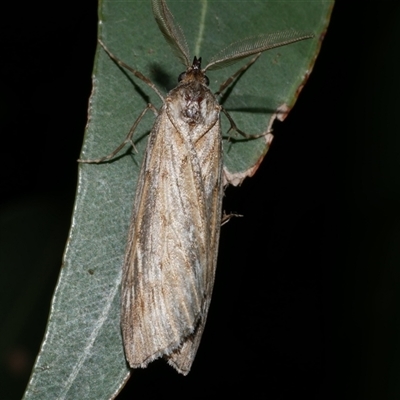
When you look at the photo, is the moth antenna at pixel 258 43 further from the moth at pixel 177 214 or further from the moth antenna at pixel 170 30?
the moth antenna at pixel 170 30

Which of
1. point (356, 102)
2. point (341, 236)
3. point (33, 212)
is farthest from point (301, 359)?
point (33, 212)

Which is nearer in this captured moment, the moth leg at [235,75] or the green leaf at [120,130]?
the green leaf at [120,130]

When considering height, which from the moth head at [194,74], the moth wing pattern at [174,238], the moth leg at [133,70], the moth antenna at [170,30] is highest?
the moth antenna at [170,30]

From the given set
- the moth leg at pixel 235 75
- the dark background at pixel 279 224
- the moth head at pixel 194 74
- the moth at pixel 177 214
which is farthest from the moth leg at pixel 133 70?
the dark background at pixel 279 224

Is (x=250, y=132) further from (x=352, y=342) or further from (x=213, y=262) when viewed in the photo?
(x=352, y=342)

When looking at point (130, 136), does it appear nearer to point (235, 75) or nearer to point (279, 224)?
point (235, 75)
